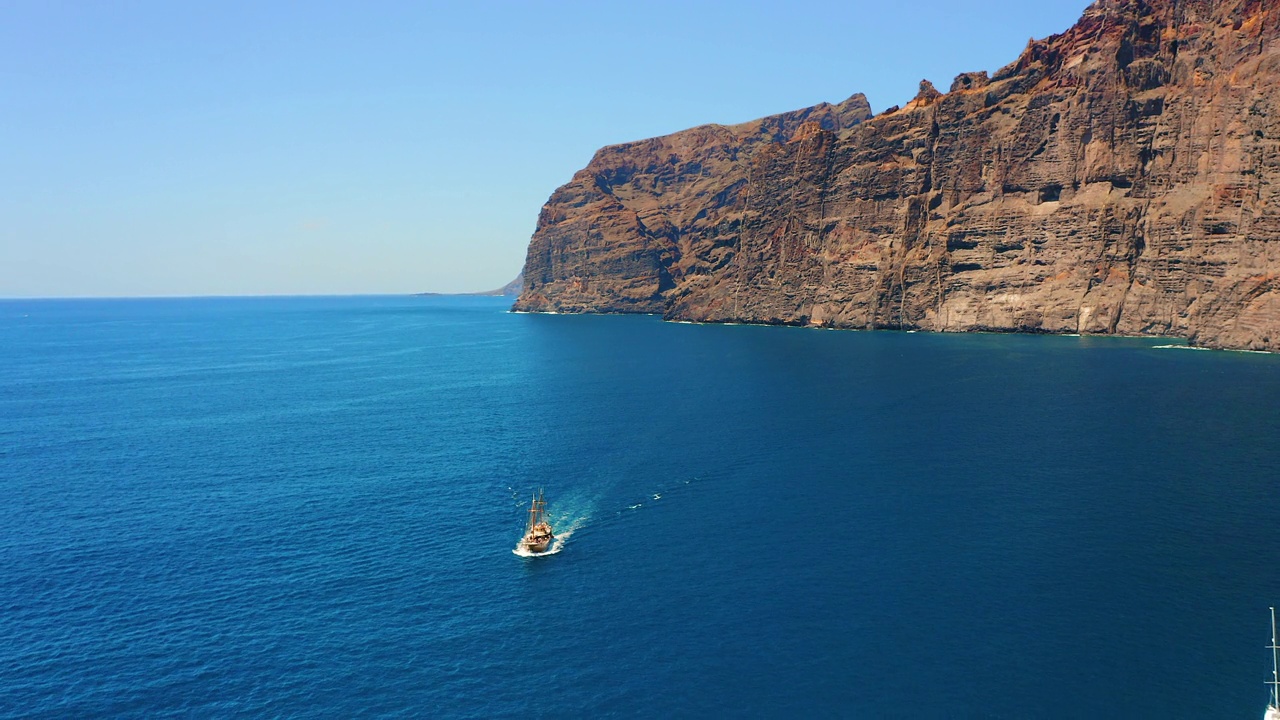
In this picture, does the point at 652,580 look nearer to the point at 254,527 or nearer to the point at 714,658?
the point at 714,658

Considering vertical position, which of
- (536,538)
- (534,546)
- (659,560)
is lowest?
(659,560)

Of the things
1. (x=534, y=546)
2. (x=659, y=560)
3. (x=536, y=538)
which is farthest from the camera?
(x=536, y=538)

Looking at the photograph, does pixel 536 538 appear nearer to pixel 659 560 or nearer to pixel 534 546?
pixel 534 546

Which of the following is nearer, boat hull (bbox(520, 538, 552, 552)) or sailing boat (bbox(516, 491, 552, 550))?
boat hull (bbox(520, 538, 552, 552))

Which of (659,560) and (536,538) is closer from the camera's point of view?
(659,560)

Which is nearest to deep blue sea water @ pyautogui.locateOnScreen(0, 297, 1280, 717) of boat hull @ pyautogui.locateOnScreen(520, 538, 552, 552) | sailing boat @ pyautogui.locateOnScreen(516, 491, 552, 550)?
boat hull @ pyautogui.locateOnScreen(520, 538, 552, 552)

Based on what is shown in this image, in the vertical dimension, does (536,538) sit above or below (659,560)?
above

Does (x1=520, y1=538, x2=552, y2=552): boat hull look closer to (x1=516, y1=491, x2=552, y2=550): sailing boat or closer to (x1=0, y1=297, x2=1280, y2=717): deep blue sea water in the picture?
(x1=516, y1=491, x2=552, y2=550): sailing boat

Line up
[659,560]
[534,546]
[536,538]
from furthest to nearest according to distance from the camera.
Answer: [536,538], [534,546], [659,560]

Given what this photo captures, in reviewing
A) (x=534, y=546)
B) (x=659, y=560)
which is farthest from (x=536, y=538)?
(x=659, y=560)
